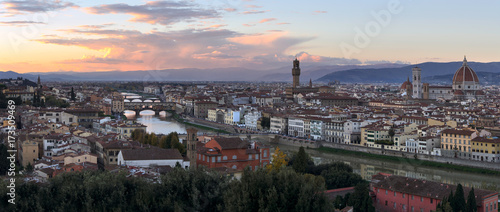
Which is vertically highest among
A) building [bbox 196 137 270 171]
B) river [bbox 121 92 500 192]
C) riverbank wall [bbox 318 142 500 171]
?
building [bbox 196 137 270 171]

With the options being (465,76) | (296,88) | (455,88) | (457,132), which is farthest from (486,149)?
(296,88)

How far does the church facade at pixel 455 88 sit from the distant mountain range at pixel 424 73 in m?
41.9

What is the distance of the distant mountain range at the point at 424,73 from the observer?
8496 centimetres

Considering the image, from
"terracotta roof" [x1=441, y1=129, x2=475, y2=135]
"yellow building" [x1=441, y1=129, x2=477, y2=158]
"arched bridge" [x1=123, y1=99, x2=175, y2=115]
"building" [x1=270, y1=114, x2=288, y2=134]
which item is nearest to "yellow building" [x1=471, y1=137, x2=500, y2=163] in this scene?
"yellow building" [x1=441, y1=129, x2=477, y2=158]

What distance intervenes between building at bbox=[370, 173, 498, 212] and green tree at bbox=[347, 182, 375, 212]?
65 centimetres

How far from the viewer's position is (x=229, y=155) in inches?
427

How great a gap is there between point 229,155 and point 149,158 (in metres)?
1.66

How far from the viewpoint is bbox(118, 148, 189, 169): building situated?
9820 mm

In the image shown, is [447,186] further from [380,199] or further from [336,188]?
[336,188]

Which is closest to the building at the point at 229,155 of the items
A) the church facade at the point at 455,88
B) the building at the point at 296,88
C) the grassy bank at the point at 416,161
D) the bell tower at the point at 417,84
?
the grassy bank at the point at 416,161

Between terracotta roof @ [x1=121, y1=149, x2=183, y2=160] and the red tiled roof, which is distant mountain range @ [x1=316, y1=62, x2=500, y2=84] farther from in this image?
terracotta roof @ [x1=121, y1=149, x2=183, y2=160]

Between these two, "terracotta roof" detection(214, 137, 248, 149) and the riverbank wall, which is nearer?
"terracotta roof" detection(214, 137, 248, 149)

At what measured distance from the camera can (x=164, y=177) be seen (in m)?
7.14

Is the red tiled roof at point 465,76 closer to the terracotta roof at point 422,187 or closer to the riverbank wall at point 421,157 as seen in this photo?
the riverbank wall at point 421,157
